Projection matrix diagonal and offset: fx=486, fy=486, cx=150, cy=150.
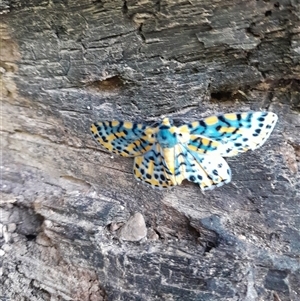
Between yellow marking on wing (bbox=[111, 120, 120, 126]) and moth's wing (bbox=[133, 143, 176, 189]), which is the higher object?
yellow marking on wing (bbox=[111, 120, 120, 126])

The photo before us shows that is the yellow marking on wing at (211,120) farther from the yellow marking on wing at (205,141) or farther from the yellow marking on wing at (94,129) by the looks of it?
the yellow marking on wing at (94,129)

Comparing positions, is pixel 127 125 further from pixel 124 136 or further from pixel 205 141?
pixel 205 141

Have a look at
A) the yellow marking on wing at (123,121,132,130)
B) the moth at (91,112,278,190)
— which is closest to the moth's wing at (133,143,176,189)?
the moth at (91,112,278,190)

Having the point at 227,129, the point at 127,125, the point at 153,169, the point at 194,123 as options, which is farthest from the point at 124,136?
the point at 227,129

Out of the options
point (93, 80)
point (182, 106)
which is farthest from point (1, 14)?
point (182, 106)

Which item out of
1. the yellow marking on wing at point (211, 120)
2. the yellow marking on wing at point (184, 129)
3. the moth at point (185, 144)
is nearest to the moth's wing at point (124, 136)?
the moth at point (185, 144)

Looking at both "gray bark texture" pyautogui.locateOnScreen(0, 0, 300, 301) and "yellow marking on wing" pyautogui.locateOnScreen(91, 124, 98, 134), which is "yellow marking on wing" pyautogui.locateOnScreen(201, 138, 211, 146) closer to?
"gray bark texture" pyautogui.locateOnScreen(0, 0, 300, 301)
